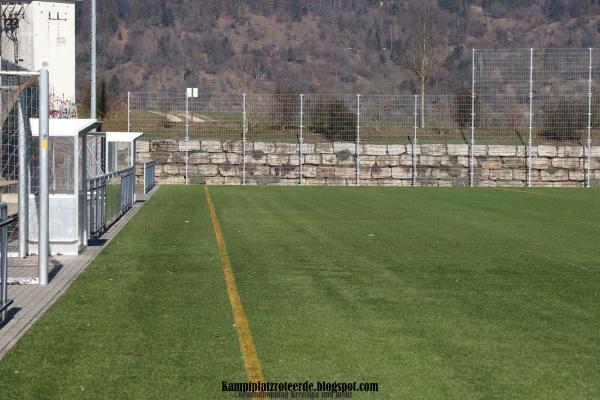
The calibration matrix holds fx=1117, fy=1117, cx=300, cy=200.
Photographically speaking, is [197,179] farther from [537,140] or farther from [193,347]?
[193,347]

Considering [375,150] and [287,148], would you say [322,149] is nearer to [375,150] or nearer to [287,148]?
[287,148]

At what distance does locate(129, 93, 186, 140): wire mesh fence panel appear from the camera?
45531 mm

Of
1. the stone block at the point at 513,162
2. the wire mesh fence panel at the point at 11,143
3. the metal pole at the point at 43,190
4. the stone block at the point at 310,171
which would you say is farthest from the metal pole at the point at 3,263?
the stone block at the point at 513,162

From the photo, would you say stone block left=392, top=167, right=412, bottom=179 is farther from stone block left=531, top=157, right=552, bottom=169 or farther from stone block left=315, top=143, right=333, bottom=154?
stone block left=531, top=157, right=552, bottom=169

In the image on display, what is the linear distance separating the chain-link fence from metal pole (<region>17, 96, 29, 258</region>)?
29270 mm

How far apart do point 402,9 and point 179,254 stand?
153m

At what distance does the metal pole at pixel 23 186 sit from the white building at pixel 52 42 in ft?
115

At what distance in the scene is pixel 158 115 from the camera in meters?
45.5

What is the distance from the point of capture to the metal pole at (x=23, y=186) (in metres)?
14.3

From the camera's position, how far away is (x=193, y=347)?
9.13 m

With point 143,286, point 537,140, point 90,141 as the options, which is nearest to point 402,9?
point 537,140

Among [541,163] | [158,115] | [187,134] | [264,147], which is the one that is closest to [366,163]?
[264,147]

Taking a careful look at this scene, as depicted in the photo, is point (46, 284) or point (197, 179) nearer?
point (46, 284)

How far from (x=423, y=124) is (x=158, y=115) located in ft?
36.0
